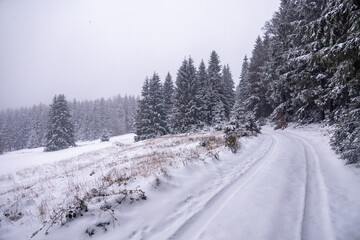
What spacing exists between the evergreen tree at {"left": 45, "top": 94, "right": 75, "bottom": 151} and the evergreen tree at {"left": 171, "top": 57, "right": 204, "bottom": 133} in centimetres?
2808

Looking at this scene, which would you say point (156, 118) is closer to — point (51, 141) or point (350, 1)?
point (51, 141)

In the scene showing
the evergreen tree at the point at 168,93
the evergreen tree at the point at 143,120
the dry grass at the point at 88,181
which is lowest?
the dry grass at the point at 88,181

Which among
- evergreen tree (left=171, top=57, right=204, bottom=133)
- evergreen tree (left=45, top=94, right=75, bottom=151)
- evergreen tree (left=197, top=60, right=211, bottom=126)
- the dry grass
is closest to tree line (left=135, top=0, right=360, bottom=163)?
evergreen tree (left=171, top=57, right=204, bottom=133)

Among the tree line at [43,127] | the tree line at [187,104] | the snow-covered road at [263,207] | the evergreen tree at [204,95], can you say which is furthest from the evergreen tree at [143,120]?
the tree line at [43,127]

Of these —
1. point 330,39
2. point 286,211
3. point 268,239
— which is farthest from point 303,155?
point 268,239

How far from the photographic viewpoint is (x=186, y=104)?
30891mm

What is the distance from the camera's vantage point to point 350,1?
5469mm

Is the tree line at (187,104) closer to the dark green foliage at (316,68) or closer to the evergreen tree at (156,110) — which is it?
the evergreen tree at (156,110)

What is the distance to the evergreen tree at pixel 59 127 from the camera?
40.0 m

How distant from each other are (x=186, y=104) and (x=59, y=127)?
32.4 m

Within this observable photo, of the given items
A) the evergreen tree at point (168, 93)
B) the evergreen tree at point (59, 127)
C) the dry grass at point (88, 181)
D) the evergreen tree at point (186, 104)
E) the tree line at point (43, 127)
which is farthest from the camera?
the tree line at point (43, 127)

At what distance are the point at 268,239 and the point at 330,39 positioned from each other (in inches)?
296

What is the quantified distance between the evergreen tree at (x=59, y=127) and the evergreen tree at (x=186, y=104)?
92.1 ft

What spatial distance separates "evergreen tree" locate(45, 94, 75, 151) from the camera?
40.0 meters
